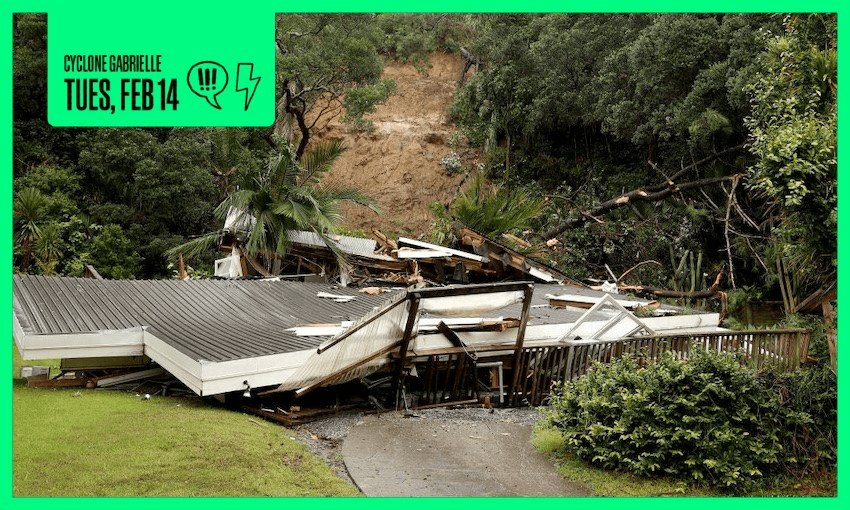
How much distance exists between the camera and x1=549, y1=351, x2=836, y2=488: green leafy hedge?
21.4 feet

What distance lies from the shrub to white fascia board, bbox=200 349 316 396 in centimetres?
332

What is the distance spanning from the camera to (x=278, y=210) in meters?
16.0

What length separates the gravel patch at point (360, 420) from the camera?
7.60 m

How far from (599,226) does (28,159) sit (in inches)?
779

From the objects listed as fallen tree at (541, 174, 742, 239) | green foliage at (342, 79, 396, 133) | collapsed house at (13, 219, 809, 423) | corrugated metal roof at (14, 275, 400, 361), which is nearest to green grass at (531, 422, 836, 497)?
collapsed house at (13, 219, 809, 423)

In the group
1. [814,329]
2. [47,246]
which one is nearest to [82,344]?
[814,329]

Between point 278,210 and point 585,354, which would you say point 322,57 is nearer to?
point 278,210

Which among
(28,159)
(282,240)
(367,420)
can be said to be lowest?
(367,420)

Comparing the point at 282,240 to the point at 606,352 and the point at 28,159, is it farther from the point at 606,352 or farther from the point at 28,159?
the point at 28,159

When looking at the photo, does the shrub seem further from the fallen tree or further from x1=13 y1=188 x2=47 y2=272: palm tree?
x1=13 y1=188 x2=47 y2=272: palm tree

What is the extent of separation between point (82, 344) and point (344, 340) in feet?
10.4

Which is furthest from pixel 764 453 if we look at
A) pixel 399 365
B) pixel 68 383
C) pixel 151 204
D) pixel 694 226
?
pixel 151 204

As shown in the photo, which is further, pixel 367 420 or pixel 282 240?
pixel 282 240

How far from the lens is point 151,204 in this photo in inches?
986
